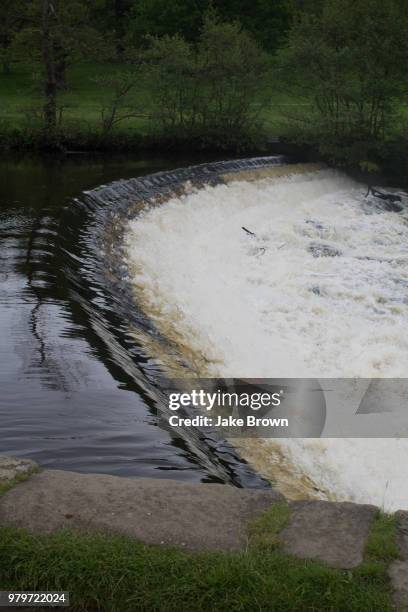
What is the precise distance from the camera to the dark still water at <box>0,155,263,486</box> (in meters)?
5.45

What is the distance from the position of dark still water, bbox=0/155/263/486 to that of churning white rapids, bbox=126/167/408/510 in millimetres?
1033

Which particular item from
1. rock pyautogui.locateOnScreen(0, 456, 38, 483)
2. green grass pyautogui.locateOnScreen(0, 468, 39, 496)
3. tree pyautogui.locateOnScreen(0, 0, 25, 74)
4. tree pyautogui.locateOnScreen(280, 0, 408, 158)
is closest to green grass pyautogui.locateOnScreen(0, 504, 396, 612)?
green grass pyautogui.locateOnScreen(0, 468, 39, 496)

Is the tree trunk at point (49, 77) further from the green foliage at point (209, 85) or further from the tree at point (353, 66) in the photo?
the tree at point (353, 66)

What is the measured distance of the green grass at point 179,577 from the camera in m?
3.60

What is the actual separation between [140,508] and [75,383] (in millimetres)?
2597

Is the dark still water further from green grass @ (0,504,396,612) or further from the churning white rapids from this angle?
green grass @ (0,504,396,612)

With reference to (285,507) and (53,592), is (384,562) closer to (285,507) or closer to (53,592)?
(285,507)

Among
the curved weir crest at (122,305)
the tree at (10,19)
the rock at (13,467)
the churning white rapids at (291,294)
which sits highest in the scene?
the tree at (10,19)

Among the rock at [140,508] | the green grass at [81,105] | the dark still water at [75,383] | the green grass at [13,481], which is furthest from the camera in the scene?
the green grass at [81,105]

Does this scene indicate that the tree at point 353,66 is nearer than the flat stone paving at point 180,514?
No

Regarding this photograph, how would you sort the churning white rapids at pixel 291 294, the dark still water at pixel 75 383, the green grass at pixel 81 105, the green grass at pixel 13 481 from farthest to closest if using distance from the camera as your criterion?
1. the green grass at pixel 81 105
2. the churning white rapids at pixel 291 294
3. the dark still water at pixel 75 383
4. the green grass at pixel 13 481

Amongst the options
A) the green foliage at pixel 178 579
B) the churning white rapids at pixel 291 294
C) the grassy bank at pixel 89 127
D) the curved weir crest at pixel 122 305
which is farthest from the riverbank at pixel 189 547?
the grassy bank at pixel 89 127

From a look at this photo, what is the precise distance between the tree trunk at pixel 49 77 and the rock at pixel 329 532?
2032 cm

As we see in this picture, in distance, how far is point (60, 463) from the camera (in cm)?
526
